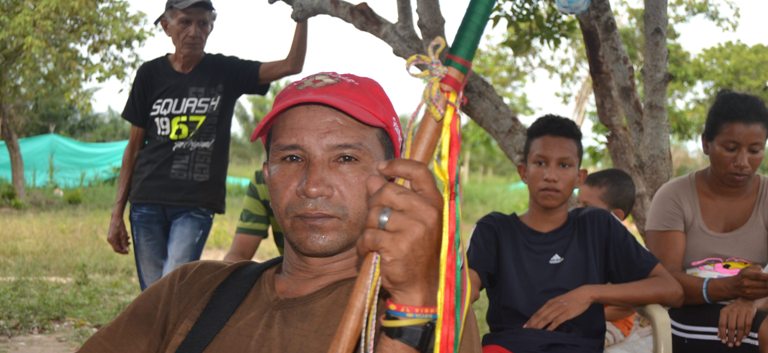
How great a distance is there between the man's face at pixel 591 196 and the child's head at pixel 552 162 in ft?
4.62

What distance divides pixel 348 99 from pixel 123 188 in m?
3.09

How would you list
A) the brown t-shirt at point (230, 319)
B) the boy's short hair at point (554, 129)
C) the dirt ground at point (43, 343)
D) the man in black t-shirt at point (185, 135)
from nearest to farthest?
the brown t-shirt at point (230, 319), the boy's short hair at point (554, 129), the man in black t-shirt at point (185, 135), the dirt ground at point (43, 343)

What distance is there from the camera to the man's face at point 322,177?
1.93 metres

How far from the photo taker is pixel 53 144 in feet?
83.1

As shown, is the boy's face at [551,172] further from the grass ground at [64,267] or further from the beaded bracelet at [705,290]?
the grass ground at [64,267]

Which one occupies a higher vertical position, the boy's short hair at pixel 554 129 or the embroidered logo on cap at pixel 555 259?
the boy's short hair at pixel 554 129

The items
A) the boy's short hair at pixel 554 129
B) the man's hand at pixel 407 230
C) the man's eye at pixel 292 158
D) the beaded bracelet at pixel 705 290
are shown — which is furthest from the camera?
the boy's short hair at pixel 554 129

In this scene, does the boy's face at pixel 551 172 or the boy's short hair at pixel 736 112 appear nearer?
the boy's face at pixel 551 172

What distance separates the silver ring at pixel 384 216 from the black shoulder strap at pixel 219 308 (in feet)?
2.28

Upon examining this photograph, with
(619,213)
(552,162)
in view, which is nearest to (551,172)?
(552,162)

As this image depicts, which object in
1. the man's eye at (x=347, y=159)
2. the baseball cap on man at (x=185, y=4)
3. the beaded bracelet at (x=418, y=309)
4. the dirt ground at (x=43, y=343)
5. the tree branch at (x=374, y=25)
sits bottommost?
the dirt ground at (x=43, y=343)

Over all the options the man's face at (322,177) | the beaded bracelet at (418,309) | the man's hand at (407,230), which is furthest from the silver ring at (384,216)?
the man's face at (322,177)

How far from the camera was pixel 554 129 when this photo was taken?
3730 millimetres

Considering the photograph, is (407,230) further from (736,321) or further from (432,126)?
(736,321)
